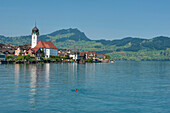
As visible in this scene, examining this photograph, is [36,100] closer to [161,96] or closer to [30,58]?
[161,96]

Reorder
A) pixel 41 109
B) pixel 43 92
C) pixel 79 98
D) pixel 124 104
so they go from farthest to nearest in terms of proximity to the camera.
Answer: pixel 43 92
pixel 79 98
pixel 124 104
pixel 41 109

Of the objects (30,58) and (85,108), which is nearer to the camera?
(85,108)

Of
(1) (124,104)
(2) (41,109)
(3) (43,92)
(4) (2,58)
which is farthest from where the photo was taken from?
(4) (2,58)

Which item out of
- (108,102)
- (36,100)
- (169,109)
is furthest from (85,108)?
(169,109)

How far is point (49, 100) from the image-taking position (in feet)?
107

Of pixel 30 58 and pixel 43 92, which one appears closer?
pixel 43 92

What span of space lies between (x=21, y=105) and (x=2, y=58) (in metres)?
157

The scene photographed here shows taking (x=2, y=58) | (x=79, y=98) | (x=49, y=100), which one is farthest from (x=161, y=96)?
(x=2, y=58)

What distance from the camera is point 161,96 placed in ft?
119

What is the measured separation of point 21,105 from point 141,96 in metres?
16.8

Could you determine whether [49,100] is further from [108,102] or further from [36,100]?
[108,102]

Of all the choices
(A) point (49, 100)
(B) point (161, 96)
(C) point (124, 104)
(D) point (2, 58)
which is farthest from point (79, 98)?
(D) point (2, 58)

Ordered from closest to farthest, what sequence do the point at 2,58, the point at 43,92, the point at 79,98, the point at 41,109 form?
the point at 41,109 < the point at 79,98 < the point at 43,92 < the point at 2,58

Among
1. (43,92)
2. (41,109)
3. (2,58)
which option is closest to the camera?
(41,109)
